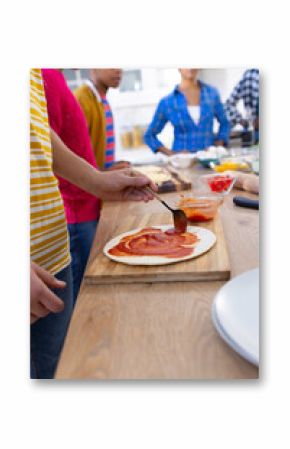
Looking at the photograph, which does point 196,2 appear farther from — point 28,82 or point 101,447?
point 101,447

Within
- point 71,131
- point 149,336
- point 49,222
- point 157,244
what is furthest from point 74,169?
point 149,336

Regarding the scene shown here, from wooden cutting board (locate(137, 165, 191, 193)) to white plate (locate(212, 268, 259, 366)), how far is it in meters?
0.53

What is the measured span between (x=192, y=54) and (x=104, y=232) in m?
0.48

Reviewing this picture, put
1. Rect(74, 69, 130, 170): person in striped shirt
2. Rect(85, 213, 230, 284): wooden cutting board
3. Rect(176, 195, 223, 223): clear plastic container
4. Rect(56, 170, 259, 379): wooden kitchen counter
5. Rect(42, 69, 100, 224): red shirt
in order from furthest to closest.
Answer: Rect(74, 69, 130, 170): person in striped shirt
Rect(42, 69, 100, 224): red shirt
Rect(176, 195, 223, 223): clear plastic container
Rect(85, 213, 230, 284): wooden cutting board
Rect(56, 170, 259, 379): wooden kitchen counter

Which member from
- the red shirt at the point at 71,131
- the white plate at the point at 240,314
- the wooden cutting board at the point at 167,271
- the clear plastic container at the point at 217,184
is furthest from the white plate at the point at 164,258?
the red shirt at the point at 71,131

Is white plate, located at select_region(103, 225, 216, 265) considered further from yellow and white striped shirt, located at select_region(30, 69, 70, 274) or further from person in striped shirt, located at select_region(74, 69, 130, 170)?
person in striped shirt, located at select_region(74, 69, 130, 170)

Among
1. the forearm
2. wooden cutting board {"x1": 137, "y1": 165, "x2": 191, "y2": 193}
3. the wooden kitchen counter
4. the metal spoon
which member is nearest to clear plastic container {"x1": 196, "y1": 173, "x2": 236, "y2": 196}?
wooden cutting board {"x1": 137, "y1": 165, "x2": 191, "y2": 193}

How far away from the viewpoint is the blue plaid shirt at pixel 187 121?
4.09 ft

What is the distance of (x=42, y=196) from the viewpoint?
1.20 m

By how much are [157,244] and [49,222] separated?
1.07ft

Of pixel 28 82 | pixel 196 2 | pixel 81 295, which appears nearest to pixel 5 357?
pixel 81 295

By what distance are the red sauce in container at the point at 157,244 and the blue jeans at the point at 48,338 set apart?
0.59 feet

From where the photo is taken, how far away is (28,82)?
3.58 ft

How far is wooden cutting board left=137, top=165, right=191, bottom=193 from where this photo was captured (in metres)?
1.41
